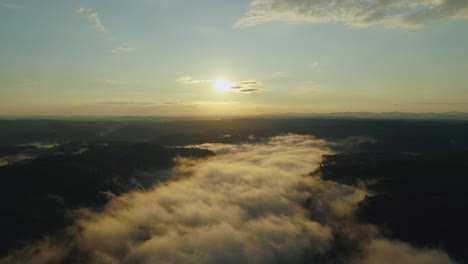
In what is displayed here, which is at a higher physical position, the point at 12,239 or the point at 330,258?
the point at 12,239

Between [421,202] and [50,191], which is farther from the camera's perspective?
[50,191]

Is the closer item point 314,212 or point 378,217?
point 378,217

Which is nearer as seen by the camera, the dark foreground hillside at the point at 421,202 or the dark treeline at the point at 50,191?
the dark foreground hillside at the point at 421,202

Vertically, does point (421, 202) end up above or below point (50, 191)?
above

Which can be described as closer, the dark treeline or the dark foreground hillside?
the dark foreground hillside

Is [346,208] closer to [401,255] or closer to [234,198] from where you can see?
[401,255]

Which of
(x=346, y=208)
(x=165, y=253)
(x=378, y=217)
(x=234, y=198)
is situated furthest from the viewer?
(x=234, y=198)

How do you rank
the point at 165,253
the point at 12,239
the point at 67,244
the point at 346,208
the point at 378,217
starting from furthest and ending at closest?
the point at 346,208
the point at 378,217
the point at 67,244
the point at 12,239
the point at 165,253

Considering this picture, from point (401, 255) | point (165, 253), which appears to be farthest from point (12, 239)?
point (401, 255)

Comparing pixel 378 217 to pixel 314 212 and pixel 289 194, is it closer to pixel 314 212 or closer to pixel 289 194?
pixel 314 212
